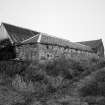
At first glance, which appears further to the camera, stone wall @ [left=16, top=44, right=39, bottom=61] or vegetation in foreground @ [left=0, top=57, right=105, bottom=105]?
stone wall @ [left=16, top=44, right=39, bottom=61]

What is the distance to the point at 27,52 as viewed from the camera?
1405cm

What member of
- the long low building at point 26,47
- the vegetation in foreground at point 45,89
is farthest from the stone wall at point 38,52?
the vegetation in foreground at point 45,89

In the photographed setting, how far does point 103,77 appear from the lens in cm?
732

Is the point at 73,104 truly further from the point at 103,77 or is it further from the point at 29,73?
the point at 29,73

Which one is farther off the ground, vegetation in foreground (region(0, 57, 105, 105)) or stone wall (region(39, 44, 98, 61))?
stone wall (region(39, 44, 98, 61))

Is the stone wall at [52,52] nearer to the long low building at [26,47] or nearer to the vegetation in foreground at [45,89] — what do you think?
the long low building at [26,47]

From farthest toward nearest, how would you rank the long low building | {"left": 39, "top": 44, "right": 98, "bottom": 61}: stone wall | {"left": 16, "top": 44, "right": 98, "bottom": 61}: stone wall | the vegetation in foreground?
{"left": 39, "top": 44, "right": 98, "bottom": 61}: stone wall, the long low building, {"left": 16, "top": 44, "right": 98, "bottom": 61}: stone wall, the vegetation in foreground

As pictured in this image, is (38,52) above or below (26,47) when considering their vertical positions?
below

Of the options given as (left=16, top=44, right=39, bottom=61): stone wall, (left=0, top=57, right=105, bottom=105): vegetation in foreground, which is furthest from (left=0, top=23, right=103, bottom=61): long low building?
(left=0, top=57, right=105, bottom=105): vegetation in foreground

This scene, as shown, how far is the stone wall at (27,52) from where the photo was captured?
44.5 feet

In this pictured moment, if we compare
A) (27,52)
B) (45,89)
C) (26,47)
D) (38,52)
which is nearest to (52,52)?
(38,52)

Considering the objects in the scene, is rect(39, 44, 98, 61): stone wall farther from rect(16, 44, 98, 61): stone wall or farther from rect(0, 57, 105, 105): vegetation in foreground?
rect(0, 57, 105, 105): vegetation in foreground

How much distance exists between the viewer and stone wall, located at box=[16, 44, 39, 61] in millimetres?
13562

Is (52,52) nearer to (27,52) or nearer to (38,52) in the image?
(38,52)
